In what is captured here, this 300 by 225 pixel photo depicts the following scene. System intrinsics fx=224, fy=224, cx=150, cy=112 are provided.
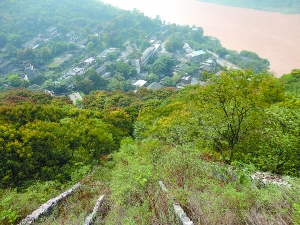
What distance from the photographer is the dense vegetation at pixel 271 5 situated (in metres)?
34.3

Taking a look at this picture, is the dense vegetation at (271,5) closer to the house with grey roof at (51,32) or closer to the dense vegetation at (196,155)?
the house with grey roof at (51,32)

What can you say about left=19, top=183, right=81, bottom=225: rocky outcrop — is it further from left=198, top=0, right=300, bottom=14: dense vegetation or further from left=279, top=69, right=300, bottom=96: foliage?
left=198, top=0, right=300, bottom=14: dense vegetation

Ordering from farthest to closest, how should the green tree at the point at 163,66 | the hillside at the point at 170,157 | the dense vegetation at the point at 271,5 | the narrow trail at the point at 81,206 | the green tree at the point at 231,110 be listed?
1. the dense vegetation at the point at 271,5
2. the green tree at the point at 163,66
3. the green tree at the point at 231,110
4. the narrow trail at the point at 81,206
5. the hillside at the point at 170,157

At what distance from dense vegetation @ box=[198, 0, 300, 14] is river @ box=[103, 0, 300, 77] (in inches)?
40.2

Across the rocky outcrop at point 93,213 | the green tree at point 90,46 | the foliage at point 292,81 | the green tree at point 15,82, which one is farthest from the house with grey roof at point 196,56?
the rocky outcrop at point 93,213

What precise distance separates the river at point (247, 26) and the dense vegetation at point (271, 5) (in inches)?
40.2

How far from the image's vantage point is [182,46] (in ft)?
111

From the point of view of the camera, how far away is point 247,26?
1280 inches

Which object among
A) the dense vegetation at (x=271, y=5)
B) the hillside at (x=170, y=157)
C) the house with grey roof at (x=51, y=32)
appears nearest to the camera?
the hillside at (x=170, y=157)

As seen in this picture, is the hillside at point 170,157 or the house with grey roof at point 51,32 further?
the house with grey roof at point 51,32

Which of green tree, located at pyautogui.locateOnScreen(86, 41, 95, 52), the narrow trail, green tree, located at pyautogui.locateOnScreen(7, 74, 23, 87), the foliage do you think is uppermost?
the narrow trail

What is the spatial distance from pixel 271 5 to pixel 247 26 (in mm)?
9312

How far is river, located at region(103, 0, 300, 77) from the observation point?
2495 cm

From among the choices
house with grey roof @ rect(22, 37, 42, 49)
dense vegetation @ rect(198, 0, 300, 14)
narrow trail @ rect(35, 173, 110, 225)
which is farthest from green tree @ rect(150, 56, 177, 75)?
narrow trail @ rect(35, 173, 110, 225)
